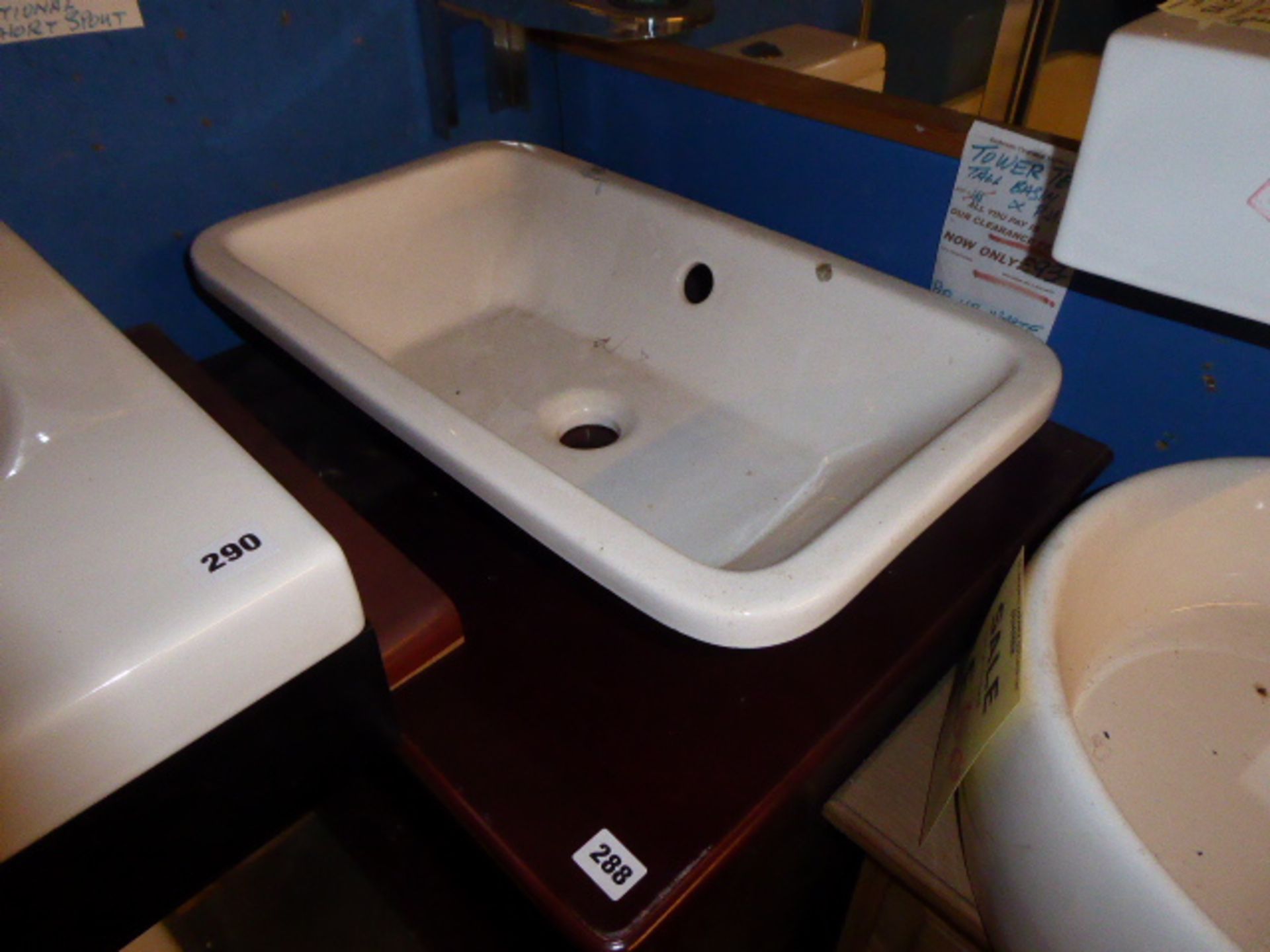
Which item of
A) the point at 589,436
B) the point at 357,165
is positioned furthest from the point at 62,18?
the point at 589,436

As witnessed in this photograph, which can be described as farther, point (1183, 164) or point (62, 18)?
point (62, 18)

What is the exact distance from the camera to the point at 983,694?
1.37ft

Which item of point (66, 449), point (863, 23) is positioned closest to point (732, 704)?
point (66, 449)

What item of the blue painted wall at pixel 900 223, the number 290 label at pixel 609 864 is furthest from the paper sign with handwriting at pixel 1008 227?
the number 290 label at pixel 609 864

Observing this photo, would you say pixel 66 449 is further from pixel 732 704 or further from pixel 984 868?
pixel 984 868

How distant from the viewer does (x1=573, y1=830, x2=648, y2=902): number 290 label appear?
1.22 feet

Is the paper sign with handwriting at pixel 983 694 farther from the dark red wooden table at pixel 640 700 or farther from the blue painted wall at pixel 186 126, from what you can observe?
the blue painted wall at pixel 186 126

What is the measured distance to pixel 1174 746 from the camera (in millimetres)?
459

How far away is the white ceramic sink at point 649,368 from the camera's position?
0.39 m

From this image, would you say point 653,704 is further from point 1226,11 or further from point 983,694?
point 1226,11

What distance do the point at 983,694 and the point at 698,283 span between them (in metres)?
0.41

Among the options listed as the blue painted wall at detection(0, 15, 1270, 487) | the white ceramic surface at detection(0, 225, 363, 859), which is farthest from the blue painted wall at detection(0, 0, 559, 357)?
the white ceramic surface at detection(0, 225, 363, 859)

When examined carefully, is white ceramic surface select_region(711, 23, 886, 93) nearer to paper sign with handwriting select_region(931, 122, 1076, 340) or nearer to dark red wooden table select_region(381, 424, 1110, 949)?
paper sign with handwriting select_region(931, 122, 1076, 340)

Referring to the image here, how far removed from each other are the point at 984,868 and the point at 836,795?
12 cm
